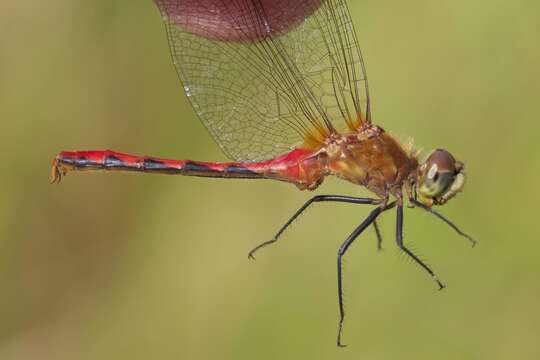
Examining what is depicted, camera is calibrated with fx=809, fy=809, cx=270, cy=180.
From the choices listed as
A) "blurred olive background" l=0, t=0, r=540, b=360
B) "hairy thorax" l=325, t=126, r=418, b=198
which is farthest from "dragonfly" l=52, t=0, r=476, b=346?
"blurred olive background" l=0, t=0, r=540, b=360

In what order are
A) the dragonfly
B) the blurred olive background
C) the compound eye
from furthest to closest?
the blurred olive background, the dragonfly, the compound eye

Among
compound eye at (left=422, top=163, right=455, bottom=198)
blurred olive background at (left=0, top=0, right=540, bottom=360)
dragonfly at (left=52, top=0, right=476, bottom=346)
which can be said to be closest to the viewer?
compound eye at (left=422, top=163, right=455, bottom=198)

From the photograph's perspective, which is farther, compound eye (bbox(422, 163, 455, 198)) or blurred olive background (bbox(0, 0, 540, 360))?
blurred olive background (bbox(0, 0, 540, 360))

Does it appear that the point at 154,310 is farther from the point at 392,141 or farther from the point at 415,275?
the point at 392,141

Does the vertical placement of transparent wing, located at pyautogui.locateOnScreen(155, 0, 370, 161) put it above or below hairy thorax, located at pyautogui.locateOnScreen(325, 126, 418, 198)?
above

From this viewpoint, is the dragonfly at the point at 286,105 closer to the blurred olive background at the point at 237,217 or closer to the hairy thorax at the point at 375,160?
the hairy thorax at the point at 375,160

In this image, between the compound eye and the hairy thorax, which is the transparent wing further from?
the compound eye

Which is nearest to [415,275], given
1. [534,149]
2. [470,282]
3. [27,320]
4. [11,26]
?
[470,282]
